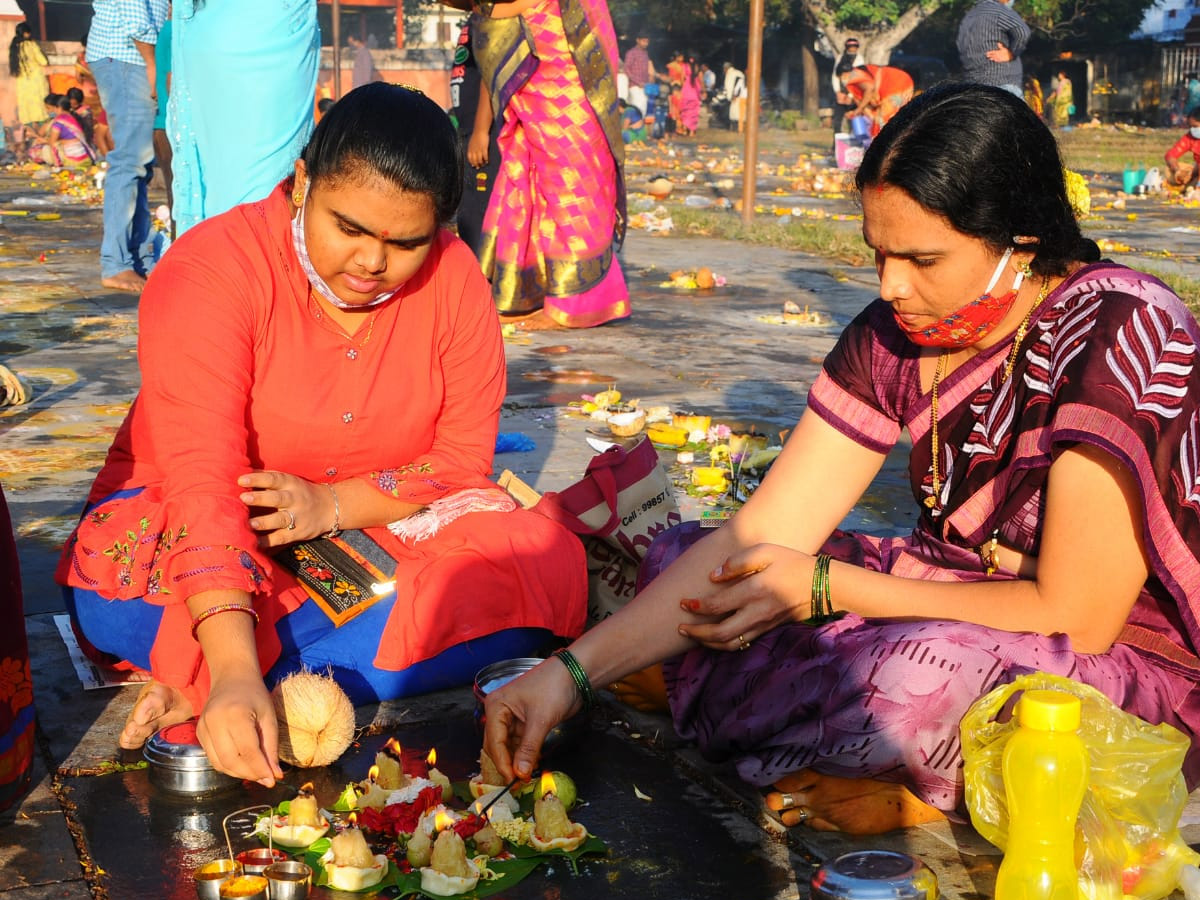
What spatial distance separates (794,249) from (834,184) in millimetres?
7726

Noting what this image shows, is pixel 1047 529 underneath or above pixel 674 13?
underneath

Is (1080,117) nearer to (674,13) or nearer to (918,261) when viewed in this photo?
(674,13)

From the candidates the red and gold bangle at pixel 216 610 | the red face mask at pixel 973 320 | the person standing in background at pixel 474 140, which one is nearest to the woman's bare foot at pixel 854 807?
the red face mask at pixel 973 320

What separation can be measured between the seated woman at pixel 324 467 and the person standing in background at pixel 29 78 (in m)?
26.7

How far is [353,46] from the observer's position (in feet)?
136

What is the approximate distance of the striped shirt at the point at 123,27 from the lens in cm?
885

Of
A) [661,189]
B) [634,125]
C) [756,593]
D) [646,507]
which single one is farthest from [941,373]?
[634,125]

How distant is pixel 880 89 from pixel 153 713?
19.6 metres

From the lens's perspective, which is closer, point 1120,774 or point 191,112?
point 1120,774

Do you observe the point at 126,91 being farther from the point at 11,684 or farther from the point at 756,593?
the point at 756,593

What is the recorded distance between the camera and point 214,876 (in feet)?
7.61

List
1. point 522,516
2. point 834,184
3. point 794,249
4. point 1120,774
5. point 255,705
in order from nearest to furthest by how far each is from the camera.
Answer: point 1120,774
point 255,705
point 522,516
point 794,249
point 834,184

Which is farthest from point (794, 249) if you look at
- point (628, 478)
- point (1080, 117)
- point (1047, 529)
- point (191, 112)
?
point (1080, 117)

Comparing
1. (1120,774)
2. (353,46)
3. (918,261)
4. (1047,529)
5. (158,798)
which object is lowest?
(158,798)
